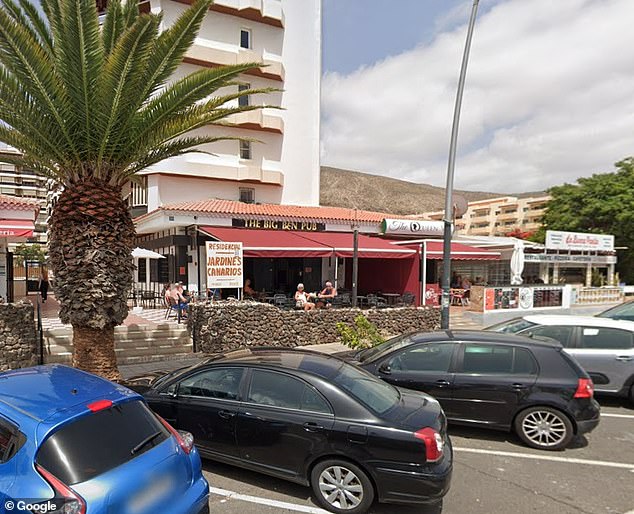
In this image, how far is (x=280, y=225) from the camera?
64.3 feet

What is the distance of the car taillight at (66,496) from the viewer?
253 cm

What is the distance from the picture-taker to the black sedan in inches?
153

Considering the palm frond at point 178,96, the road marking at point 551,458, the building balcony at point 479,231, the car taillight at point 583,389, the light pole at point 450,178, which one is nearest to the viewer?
the road marking at point 551,458

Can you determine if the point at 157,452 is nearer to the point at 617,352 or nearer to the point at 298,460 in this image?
the point at 298,460

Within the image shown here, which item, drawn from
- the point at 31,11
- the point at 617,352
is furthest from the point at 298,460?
the point at 31,11

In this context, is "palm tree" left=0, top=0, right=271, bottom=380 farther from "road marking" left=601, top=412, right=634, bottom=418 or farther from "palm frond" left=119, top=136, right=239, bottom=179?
"road marking" left=601, top=412, right=634, bottom=418

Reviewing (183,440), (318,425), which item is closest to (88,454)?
(183,440)

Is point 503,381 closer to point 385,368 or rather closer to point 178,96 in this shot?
point 385,368

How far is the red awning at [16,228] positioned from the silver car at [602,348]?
14064 mm

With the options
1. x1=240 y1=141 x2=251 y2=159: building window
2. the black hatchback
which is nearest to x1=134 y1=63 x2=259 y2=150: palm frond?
the black hatchback

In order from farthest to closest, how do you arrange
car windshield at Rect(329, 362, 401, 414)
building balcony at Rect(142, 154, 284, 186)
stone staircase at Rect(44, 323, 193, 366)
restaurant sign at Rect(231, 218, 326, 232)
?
building balcony at Rect(142, 154, 284, 186)
restaurant sign at Rect(231, 218, 326, 232)
stone staircase at Rect(44, 323, 193, 366)
car windshield at Rect(329, 362, 401, 414)

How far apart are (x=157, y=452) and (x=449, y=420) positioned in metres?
4.25

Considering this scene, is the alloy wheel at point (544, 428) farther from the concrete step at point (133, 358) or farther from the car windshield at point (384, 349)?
the concrete step at point (133, 358)

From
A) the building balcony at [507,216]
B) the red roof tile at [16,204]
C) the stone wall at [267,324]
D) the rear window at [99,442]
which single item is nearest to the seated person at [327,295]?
the stone wall at [267,324]
